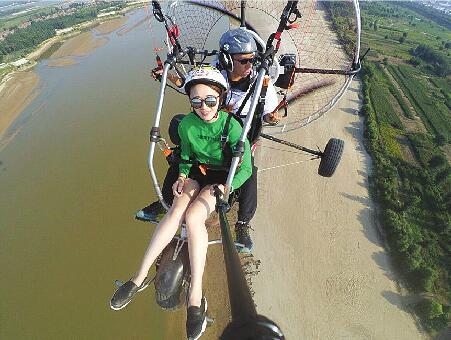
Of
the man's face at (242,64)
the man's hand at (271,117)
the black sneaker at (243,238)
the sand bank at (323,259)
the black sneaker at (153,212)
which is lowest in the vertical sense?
the sand bank at (323,259)

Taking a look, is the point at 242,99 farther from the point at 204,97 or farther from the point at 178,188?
the point at 178,188

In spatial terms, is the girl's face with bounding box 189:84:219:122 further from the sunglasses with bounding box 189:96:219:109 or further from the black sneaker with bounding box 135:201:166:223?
the black sneaker with bounding box 135:201:166:223

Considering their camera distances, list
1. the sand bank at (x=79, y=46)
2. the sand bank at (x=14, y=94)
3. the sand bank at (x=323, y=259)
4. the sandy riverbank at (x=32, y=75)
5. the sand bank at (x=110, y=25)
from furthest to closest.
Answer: the sand bank at (x=110, y=25) < the sand bank at (x=79, y=46) < the sandy riverbank at (x=32, y=75) < the sand bank at (x=14, y=94) < the sand bank at (x=323, y=259)

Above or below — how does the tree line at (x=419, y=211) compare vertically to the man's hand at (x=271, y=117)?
below

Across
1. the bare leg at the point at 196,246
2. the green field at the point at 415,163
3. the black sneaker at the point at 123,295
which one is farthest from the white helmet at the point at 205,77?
the green field at the point at 415,163

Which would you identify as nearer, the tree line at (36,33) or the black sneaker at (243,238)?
the black sneaker at (243,238)

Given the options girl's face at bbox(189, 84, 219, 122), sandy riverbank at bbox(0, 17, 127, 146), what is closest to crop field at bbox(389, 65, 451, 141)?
Answer: girl's face at bbox(189, 84, 219, 122)

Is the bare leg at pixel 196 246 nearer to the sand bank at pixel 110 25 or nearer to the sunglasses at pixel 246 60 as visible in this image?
the sunglasses at pixel 246 60
